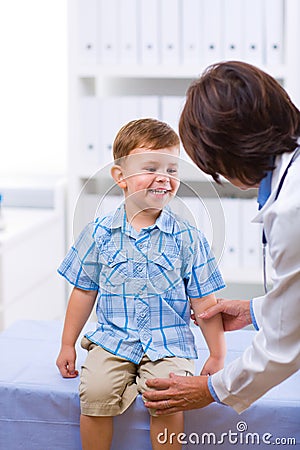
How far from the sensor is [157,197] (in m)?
1.42

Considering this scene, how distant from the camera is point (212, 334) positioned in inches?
58.6

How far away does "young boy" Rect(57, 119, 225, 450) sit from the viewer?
4.58 ft

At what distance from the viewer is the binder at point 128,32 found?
2559 millimetres

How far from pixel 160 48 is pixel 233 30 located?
257mm

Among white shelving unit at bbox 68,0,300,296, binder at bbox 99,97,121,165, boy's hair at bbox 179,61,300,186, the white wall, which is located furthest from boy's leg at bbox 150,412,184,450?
the white wall

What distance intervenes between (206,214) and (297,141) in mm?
295

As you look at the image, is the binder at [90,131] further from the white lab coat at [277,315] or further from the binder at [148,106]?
the white lab coat at [277,315]

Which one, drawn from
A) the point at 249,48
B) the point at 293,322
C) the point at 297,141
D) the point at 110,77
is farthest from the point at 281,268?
the point at 110,77

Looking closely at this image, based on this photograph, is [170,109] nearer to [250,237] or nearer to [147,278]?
[250,237]

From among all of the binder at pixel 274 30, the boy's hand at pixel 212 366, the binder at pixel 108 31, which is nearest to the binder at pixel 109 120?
the binder at pixel 108 31

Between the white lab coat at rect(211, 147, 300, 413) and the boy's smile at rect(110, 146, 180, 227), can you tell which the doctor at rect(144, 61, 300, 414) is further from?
the boy's smile at rect(110, 146, 180, 227)

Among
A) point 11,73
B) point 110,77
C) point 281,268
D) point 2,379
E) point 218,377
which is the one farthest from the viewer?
point 11,73

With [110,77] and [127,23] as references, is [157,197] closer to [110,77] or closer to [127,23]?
[127,23]

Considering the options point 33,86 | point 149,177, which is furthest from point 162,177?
point 33,86
